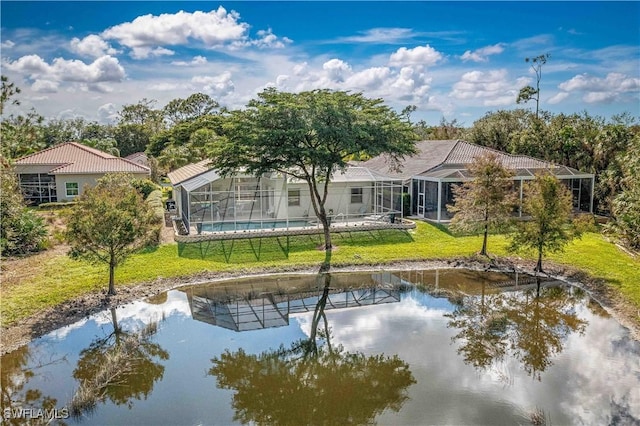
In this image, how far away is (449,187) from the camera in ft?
85.4

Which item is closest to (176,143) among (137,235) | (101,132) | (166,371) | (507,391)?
(101,132)

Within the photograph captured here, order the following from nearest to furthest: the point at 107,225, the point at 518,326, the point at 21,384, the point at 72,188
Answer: the point at 21,384 < the point at 518,326 < the point at 107,225 < the point at 72,188

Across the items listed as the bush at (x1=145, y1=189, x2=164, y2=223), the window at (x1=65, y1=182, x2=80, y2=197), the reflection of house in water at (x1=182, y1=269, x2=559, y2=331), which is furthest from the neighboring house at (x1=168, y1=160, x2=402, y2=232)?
the window at (x1=65, y1=182, x2=80, y2=197)

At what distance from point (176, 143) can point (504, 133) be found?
32928 mm

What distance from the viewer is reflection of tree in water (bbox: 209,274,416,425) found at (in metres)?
8.97

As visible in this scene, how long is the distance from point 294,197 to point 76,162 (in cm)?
1817

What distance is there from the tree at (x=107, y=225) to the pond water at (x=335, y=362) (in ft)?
6.11

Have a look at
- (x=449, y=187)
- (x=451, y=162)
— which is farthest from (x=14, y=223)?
(x=451, y=162)

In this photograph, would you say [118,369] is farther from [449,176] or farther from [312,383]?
[449,176]

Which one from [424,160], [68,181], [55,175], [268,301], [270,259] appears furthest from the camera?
[68,181]

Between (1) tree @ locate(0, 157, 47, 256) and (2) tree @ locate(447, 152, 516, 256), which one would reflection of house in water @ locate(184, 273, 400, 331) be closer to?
(2) tree @ locate(447, 152, 516, 256)

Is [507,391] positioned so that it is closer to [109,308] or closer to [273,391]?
[273,391]

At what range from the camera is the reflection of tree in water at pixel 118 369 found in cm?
954

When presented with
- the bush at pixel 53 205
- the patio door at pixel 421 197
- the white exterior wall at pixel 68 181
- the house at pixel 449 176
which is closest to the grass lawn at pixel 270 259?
the house at pixel 449 176
